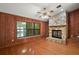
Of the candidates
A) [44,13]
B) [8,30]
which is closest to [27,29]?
[8,30]

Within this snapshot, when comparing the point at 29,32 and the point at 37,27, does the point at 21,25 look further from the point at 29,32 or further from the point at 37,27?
the point at 37,27

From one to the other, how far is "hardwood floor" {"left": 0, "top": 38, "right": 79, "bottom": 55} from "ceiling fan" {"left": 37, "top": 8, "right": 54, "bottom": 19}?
2.24 ft

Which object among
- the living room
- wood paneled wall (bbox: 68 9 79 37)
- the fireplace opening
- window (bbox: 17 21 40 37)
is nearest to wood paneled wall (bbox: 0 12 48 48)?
the living room

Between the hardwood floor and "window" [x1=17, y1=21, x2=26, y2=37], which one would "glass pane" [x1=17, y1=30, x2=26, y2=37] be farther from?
the hardwood floor

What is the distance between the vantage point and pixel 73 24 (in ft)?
7.07

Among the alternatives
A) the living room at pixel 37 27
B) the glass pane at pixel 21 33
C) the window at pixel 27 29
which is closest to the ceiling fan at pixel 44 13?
the living room at pixel 37 27

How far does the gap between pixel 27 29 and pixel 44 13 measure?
59 centimetres

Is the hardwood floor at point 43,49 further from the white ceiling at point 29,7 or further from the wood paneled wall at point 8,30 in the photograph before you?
the white ceiling at point 29,7

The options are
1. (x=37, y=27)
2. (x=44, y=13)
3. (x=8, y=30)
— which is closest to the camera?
(x=8, y=30)

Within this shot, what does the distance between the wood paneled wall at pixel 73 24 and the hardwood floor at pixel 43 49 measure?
186 millimetres

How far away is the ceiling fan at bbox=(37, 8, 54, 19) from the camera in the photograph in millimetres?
2075

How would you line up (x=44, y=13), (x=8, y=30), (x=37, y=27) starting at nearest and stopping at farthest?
(x=8, y=30) → (x=44, y=13) → (x=37, y=27)
